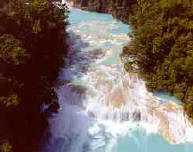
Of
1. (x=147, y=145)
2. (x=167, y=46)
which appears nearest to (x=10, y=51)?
(x=147, y=145)

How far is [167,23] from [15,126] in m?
10.7

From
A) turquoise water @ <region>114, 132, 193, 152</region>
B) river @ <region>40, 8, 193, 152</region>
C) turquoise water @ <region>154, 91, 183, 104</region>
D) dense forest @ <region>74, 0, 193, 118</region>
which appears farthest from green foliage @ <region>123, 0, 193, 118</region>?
turquoise water @ <region>114, 132, 193, 152</region>

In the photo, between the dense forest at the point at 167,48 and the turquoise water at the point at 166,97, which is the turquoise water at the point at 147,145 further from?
the turquoise water at the point at 166,97

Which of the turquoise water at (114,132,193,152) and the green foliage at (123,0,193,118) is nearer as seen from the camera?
the turquoise water at (114,132,193,152)

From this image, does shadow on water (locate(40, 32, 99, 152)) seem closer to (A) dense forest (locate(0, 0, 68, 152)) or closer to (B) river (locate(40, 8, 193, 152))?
(B) river (locate(40, 8, 193, 152))

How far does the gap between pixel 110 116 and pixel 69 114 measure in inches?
90.5

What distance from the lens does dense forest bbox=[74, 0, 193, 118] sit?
17.9 meters

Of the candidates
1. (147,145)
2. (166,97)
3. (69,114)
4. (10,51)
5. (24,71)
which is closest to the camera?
(10,51)

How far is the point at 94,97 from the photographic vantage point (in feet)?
60.4

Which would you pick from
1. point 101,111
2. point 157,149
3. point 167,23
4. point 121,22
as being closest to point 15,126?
point 101,111

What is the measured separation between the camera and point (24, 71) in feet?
51.2


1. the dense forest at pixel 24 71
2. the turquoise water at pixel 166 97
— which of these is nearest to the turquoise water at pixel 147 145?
the turquoise water at pixel 166 97

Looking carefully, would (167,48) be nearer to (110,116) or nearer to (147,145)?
(110,116)

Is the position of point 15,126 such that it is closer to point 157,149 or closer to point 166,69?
point 157,149
